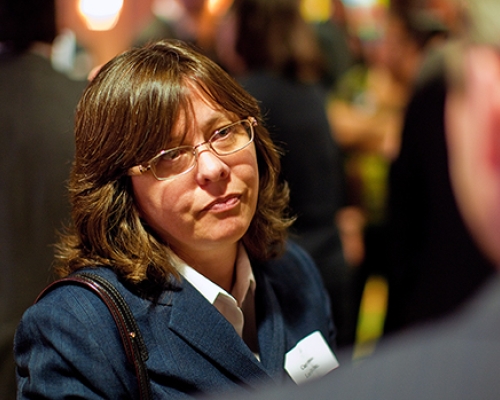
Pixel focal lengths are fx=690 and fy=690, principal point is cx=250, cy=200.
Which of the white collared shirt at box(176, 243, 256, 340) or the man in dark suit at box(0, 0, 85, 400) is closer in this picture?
the white collared shirt at box(176, 243, 256, 340)

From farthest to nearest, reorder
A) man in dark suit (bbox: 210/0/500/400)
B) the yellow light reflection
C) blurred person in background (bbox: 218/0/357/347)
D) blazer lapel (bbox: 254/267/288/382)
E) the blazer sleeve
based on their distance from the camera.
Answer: the yellow light reflection → blurred person in background (bbox: 218/0/357/347) → blazer lapel (bbox: 254/267/288/382) → the blazer sleeve → man in dark suit (bbox: 210/0/500/400)

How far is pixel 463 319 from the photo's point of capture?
0.61m

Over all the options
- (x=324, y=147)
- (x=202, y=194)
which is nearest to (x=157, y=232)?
(x=202, y=194)

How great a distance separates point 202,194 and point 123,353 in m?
0.36

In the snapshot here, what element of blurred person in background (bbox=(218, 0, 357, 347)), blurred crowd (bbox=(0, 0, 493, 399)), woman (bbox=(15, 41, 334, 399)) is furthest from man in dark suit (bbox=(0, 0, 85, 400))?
blurred person in background (bbox=(218, 0, 357, 347))

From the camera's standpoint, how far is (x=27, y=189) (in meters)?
1.98

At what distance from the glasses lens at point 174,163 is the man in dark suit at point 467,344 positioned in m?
Answer: 0.79

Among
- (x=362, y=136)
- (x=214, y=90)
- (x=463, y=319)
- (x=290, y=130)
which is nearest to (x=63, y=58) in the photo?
(x=362, y=136)

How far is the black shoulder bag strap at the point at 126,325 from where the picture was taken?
1.36m

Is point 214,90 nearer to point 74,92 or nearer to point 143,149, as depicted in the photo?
point 143,149

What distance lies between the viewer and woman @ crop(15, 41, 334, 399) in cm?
136

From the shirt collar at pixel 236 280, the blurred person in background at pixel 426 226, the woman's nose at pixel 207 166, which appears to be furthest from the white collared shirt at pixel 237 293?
the blurred person in background at pixel 426 226

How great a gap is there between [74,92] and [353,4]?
13.6 feet

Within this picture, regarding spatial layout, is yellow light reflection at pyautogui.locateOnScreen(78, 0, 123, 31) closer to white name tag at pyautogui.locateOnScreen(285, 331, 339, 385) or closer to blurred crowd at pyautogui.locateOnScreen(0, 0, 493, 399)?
blurred crowd at pyautogui.locateOnScreen(0, 0, 493, 399)
